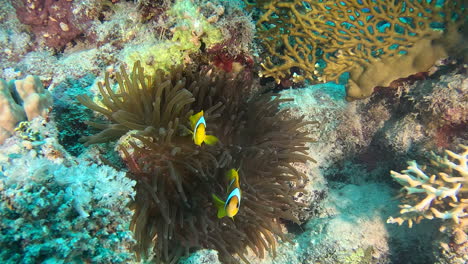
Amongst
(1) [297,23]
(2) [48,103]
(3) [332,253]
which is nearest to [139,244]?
(2) [48,103]

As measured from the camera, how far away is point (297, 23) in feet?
13.2

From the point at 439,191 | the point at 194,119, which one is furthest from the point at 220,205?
the point at 439,191

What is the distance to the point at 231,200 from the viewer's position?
2.44m

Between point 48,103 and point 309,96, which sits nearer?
point 48,103

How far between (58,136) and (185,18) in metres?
2.08

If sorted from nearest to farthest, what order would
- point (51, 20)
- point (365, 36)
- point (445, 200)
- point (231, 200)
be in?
point (231, 200), point (445, 200), point (365, 36), point (51, 20)

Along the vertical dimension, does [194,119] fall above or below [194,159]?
above

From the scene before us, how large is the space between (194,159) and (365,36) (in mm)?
2767

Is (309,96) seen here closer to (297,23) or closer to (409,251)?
(297,23)

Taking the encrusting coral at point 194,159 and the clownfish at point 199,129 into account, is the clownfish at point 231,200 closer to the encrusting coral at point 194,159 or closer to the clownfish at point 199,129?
the encrusting coral at point 194,159

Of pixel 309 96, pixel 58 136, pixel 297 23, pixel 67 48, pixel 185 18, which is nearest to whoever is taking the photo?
pixel 58 136

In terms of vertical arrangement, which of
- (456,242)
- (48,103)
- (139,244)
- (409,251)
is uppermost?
(48,103)

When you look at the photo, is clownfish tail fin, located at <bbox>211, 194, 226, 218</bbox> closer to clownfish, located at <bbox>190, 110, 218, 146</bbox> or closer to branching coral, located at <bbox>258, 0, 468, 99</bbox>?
clownfish, located at <bbox>190, 110, 218, 146</bbox>

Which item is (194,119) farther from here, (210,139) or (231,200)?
(231,200)
